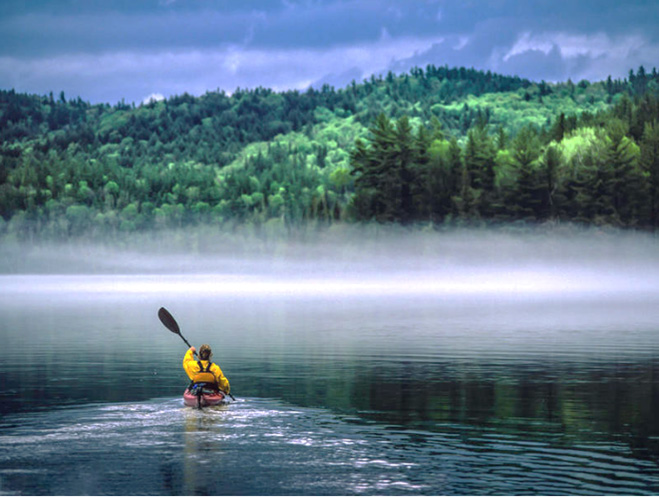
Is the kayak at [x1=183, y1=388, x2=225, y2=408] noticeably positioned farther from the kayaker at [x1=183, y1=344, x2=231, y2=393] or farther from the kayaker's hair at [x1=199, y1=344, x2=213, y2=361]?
the kayaker's hair at [x1=199, y1=344, x2=213, y2=361]

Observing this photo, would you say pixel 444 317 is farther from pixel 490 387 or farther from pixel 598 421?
pixel 598 421

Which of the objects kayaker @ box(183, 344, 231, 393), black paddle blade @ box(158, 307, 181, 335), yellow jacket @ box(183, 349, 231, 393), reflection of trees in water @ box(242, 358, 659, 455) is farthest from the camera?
black paddle blade @ box(158, 307, 181, 335)

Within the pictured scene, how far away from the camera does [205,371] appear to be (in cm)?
3041

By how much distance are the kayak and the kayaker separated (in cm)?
26

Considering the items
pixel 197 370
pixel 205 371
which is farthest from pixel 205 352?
pixel 197 370

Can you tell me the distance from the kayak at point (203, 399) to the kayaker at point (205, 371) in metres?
0.26

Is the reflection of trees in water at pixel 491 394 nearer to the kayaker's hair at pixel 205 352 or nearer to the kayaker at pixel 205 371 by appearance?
the kayaker at pixel 205 371

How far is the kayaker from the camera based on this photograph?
30.1 meters

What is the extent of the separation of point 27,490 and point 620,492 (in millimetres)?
11801

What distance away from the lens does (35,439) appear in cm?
2520

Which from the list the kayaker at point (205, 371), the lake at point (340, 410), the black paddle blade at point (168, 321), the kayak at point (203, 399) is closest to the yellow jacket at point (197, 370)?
the kayaker at point (205, 371)

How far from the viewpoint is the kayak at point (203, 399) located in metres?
30.5

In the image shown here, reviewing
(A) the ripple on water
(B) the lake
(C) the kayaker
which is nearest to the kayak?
(C) the kayaker

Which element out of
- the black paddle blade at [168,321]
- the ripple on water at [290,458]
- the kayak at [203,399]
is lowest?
the ripple on water at [290,458]
